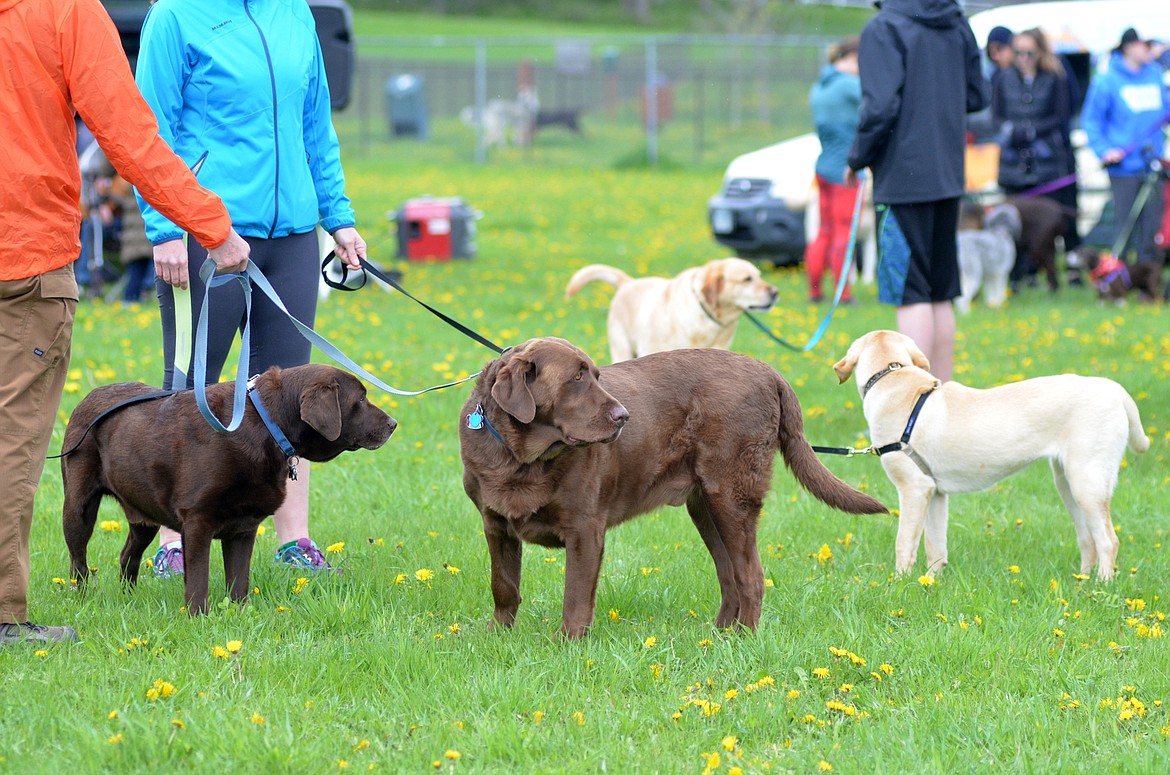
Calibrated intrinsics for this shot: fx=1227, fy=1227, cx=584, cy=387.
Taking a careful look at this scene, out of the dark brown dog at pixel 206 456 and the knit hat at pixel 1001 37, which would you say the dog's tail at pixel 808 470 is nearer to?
the dark brown dog at pixel 206 456

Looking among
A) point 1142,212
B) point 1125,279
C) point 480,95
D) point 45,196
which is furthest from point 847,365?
point 480,95

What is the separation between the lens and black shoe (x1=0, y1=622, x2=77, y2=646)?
3.85 meters

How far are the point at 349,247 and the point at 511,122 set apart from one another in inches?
1113

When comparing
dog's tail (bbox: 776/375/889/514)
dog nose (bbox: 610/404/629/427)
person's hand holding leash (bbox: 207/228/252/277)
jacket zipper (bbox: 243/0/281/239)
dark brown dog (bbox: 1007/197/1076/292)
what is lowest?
dark brown dog (bbox: 1007/197/1076/292)

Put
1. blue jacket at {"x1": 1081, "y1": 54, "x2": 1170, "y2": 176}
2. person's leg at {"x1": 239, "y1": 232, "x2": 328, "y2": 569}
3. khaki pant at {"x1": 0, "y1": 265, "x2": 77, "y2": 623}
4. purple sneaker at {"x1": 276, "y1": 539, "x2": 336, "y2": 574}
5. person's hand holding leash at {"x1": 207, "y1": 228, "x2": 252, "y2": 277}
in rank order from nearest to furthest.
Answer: khaki pant at {"x1": 0, "y1": 265, "x2": 77, "y2": 623}
person's hand holding leash at {"x1": 207, "y1": 228, "x2": 252, "y2": 277}
person's leg at {"x1": 239, "y1": 232, "x2": 328, "y2": 569}
purple sneaker at {"x1": 276, "y1": 539, "x2": 336, "y2": 574}
blue jacket at {"x1": 1081, "y1": 54, "x2": 1170, "y2": 176}

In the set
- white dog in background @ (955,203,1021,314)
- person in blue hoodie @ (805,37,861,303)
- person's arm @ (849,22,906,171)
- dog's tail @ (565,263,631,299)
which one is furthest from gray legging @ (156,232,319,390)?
white dog in background @ (955,203,1021,314)

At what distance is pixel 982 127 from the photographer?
14430mm

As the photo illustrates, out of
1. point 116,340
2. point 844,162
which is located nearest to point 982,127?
point 844,162

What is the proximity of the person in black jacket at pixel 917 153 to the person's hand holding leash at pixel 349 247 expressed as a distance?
2927mm

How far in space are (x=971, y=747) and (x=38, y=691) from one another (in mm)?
2610

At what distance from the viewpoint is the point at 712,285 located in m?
7.83

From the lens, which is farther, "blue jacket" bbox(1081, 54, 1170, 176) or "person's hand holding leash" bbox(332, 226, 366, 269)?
"blue jacket" bbox(1081, 54, 1170, 176)

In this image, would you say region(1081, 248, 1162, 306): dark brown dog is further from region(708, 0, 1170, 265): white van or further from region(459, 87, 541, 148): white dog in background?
region(459, 87, 541, 148): white dog in background

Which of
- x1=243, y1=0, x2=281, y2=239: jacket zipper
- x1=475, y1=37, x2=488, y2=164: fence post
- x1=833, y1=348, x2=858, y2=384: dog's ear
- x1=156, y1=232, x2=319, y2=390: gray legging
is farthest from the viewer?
x1=475, y1=37, x2=488, y2=164: fence post
